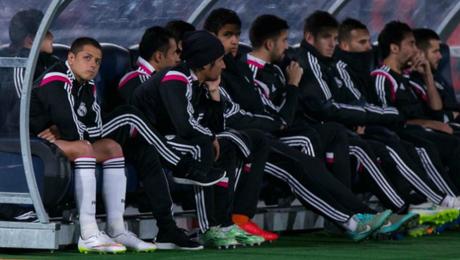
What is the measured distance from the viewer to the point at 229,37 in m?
11.7

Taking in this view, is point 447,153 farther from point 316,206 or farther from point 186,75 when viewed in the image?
point 186,75

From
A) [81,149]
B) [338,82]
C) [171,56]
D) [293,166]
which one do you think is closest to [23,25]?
[81,149]

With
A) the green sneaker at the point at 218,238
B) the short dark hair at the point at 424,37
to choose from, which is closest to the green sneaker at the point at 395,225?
the green sneaker at the point at 218,238

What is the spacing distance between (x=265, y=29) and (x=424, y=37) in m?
2.52

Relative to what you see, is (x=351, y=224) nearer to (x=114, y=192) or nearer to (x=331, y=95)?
(x=331, y=95)

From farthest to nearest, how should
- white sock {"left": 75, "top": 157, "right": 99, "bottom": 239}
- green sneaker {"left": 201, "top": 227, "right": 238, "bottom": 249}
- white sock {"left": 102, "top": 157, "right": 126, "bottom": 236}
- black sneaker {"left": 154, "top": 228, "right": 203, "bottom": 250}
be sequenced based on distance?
green sneaker {"left": 201, "top": 227, "right": 238, "bottom": 249}
black sneaker {"left": 154, "top": 228, "right": 203, "bottom": 250}
white sock {"left": 102, "top": 157, "right": 126, "bottom": 236}
white sock {"left": 75, "top": 157, "right": 99, "bottom": 239}

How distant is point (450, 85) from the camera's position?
14.2 m

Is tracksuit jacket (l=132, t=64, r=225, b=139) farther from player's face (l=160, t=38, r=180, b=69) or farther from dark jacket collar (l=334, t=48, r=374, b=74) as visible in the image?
dark jacket collar (l=334, t=48, r=374, b=74)

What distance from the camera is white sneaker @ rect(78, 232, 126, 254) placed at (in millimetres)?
9922

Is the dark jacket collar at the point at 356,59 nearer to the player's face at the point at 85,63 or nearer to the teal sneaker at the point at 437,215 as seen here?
the teal sneaker at the point at 437,215

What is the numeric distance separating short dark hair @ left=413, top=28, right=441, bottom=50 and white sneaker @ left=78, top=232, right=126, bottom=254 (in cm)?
482

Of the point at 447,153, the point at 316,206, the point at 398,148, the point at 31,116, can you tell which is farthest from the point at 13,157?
the point at 447,153

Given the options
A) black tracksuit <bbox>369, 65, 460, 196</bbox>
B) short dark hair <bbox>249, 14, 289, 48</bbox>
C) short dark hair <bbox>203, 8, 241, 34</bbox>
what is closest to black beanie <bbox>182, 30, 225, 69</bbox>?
short dark hair <bbox>203, 8, 241, 34</bbox>

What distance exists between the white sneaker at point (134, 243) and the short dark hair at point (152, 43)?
1.50m
